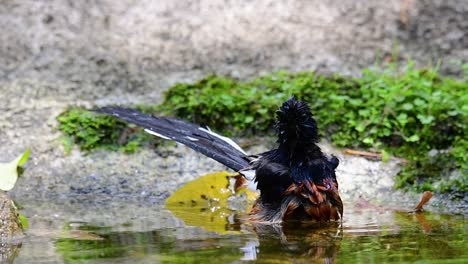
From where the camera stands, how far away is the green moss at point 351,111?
19.7 feet

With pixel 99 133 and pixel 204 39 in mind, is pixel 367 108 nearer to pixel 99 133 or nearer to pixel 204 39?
pixel 204 39

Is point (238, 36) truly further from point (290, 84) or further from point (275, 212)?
point (275, 212)

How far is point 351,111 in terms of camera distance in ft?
20.8

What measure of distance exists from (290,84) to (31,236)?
286 cm

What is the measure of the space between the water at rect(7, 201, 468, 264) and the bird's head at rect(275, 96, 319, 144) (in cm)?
51

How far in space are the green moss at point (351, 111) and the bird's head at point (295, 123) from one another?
1172 millimetres

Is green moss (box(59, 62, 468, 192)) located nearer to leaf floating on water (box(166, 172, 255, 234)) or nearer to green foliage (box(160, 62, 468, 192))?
green foliage (box(160, 62, 468, 192))

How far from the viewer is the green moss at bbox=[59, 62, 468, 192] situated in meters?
6.01

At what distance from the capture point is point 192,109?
253 inches

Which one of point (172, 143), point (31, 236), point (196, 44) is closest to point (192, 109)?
point (172, 143)

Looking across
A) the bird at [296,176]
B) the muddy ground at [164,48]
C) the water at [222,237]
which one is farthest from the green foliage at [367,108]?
the bird at [296,176]

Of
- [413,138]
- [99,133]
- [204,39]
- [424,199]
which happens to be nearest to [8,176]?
[99,133]

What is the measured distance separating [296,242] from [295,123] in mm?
948

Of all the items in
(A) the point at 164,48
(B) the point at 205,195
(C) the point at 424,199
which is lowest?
(C) the point at 424,199
